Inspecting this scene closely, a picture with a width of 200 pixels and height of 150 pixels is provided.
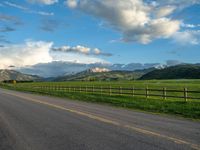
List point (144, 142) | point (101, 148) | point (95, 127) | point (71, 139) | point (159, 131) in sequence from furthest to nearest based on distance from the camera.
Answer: point (95, 127) → point (159, 131) → point (71, 139) → point (144, 142) → point (101, 148)

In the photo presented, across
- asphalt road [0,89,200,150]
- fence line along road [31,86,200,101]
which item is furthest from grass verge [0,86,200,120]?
asphalt road [0,89,200,150]

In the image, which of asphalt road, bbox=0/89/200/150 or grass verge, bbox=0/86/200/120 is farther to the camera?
grass verge, bbox=0/86/200/120

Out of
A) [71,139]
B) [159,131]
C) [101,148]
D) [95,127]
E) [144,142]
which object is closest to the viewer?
[101,148]

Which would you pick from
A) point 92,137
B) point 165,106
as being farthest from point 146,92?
point 92,137

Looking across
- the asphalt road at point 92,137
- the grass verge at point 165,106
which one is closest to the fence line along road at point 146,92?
the grass verge at point 165,106

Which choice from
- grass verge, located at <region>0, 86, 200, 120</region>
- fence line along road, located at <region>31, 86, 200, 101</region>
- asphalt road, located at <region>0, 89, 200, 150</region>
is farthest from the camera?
fence line along road, located at <region>31, 86, 200, 101</region>

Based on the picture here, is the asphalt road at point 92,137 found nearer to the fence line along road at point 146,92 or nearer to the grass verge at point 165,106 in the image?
the grass verge at point 165,106

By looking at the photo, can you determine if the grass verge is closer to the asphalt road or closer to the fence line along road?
the fence line along road

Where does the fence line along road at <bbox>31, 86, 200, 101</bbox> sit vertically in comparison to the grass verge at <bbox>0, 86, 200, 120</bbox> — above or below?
above

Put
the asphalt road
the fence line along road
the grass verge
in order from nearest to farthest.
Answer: the asphalt road, the grass verge, the fence line along road

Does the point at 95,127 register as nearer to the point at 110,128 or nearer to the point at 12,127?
the point at 110,128

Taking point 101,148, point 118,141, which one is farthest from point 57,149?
point 118,141

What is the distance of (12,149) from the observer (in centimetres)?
839

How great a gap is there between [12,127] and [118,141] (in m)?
5.21
